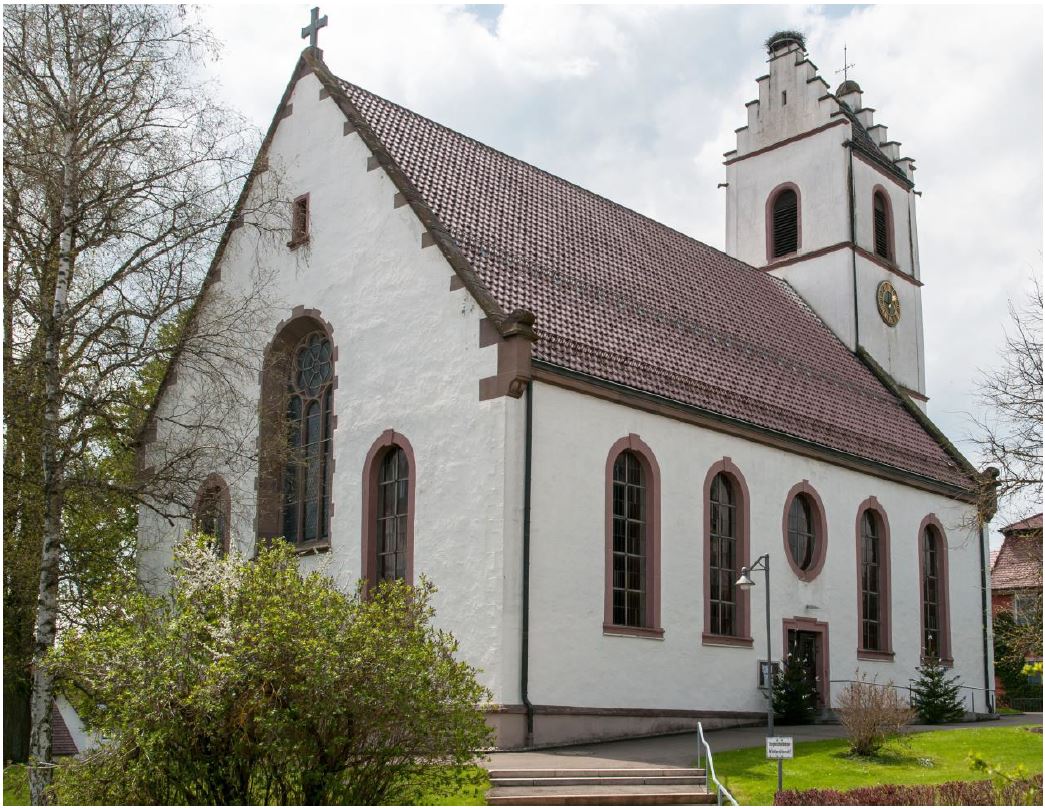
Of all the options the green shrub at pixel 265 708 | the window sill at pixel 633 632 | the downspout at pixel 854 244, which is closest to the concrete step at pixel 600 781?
the green shrub at pixel 265 708

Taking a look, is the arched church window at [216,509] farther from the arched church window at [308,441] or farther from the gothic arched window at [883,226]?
the gothic arched window at [883,226]

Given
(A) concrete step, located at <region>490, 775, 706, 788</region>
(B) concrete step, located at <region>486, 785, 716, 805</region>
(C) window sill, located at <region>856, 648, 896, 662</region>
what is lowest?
(B) concrete step, located at <region>486, 785, 716, 805</region>

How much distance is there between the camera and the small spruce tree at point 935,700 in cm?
2536

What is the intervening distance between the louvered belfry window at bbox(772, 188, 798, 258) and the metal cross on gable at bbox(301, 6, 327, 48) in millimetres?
16174

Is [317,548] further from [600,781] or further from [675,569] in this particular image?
[600,781]

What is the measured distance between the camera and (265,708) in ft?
37.6

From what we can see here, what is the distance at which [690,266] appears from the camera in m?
29.2

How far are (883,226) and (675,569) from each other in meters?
18.6

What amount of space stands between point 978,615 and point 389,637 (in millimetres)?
22510

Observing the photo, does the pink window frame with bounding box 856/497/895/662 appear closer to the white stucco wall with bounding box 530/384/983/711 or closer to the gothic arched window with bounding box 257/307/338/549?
the white stucco wall with bounding box 530/384/983/711

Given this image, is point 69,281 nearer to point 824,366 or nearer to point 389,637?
point 389,637

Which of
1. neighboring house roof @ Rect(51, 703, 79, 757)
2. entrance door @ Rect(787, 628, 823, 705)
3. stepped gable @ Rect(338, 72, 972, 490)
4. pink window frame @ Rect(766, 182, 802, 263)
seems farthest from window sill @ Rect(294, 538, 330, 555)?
pink window frame @ Rect(766, 182, 802, 263)

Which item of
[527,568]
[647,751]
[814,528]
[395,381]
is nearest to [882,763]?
[647,751]

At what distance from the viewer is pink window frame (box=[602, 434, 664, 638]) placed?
20.1m
